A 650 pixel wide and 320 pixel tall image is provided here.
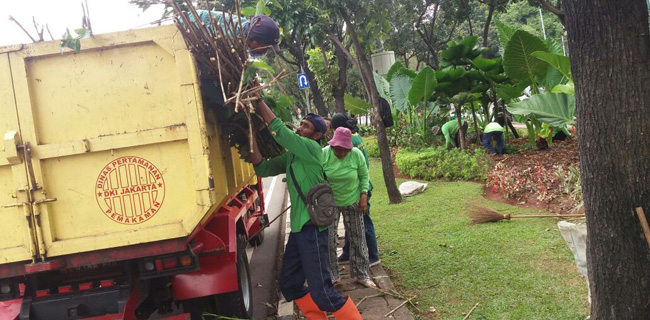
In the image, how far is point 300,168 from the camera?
14.7 ft

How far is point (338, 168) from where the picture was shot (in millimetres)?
5703

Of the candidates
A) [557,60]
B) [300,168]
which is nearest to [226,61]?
[300,168]

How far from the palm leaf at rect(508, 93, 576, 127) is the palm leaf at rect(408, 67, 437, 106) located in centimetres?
274

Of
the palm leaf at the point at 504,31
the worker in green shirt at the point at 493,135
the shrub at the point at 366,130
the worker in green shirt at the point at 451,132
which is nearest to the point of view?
the palm leaf at the point at 504,31

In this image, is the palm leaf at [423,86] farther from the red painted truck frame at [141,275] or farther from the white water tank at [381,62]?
the red painted truck frame at [141,275]

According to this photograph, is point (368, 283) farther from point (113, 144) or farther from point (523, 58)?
point (523, 58)

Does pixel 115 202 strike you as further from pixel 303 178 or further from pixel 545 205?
pixel 545 205

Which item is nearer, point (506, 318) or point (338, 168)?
point (506, 318)

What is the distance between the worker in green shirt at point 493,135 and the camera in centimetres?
1223

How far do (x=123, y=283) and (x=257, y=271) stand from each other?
3.73 m

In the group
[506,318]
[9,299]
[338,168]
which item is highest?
[338,168]

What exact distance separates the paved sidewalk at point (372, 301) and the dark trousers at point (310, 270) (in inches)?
30.7

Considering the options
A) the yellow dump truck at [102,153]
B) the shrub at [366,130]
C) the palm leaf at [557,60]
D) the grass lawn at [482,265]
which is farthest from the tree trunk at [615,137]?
the shrub at [366,130]

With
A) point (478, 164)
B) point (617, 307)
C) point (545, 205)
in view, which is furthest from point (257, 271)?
point (478, 164)
